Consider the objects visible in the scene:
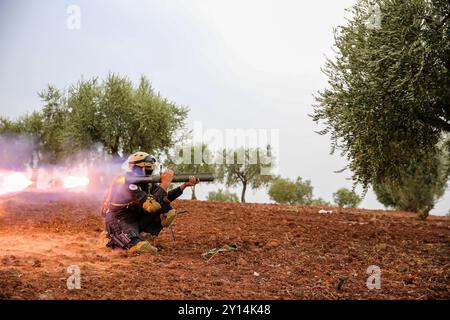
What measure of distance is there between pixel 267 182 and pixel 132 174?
1762 inches

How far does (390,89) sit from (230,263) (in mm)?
7278

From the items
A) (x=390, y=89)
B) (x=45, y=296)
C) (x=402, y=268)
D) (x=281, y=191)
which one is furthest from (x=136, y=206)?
(x=281, y=191)

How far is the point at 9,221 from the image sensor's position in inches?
640

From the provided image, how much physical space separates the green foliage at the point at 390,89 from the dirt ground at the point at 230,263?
2772mm

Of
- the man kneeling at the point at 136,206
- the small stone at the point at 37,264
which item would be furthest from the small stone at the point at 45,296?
the man kneeling at the point at 136,206

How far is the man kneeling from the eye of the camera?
10.2 meters

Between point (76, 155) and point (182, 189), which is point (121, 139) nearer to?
point (76, 155)

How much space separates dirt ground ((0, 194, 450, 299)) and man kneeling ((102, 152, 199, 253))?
453 mm

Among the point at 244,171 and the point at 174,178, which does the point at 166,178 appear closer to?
the point at 174,178

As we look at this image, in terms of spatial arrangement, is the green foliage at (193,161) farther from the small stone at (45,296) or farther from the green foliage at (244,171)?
the small stone at (45,296)

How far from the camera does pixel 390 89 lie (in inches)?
528

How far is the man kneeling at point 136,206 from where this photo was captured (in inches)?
402

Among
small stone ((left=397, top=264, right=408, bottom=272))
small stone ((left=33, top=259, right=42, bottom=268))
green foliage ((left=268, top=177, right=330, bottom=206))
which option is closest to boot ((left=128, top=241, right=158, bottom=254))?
small stone ((left=33, top=259, right=42, bottom=268))
